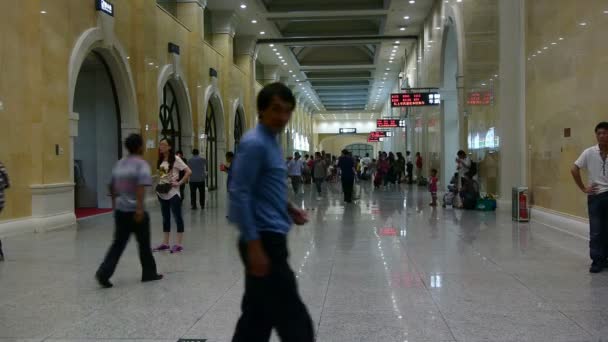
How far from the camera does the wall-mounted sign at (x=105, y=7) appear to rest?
12.6 metres

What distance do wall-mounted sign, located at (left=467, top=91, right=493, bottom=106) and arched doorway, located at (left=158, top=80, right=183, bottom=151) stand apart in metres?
9.28

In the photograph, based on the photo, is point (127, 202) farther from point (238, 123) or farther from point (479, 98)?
point (238, 123)

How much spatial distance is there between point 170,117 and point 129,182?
1367 centimetres

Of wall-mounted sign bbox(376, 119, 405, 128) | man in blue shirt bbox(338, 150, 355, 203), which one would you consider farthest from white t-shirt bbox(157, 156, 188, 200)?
wall-mounted sign bbox(376, 119, 405, 128)

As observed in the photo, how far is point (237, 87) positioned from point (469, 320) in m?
23.9

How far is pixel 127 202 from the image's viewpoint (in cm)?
583

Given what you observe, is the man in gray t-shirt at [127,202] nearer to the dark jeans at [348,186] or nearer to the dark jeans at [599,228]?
the dark jeans at [599,228]

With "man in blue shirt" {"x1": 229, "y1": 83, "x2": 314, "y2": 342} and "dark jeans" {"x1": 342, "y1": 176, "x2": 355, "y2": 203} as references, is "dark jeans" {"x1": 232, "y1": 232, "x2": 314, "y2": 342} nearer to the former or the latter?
"man in blue shirt" {"x1": 229, "y1": 83, "x2": 314, "y2": 342}

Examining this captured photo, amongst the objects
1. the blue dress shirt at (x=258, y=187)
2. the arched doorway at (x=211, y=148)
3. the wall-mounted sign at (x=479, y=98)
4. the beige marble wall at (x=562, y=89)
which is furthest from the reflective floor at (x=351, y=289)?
the arched doorway at (x=211, y=148)

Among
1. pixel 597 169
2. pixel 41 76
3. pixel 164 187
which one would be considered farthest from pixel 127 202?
pixel 41 76

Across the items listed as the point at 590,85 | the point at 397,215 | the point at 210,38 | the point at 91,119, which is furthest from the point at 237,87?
the point at 590,85

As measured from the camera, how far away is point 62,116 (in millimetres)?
11219

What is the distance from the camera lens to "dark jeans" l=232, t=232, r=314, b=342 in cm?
261

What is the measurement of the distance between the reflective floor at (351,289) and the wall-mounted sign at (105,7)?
17.9 ft
